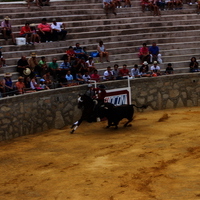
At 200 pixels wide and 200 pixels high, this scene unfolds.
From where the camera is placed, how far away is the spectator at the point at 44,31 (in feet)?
77.0

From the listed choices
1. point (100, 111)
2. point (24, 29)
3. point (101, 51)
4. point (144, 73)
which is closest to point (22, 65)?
point (24, 29)

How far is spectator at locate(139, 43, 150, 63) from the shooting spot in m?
23.9

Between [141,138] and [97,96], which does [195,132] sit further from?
[97,96]

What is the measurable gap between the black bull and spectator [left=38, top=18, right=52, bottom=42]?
6.31 metres

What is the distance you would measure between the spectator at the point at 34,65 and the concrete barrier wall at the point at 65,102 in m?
2.02

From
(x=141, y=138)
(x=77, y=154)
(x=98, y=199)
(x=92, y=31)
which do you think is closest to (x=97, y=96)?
(x=141, y=138)

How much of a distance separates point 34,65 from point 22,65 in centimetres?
57

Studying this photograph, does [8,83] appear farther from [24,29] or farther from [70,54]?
[24,29]

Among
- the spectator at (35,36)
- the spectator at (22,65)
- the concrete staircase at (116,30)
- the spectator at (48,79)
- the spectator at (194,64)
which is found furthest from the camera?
the concrete staircase at (116,30)

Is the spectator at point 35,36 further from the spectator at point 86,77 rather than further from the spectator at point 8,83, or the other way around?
the spectator at point 8,83

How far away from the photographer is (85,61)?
2262 cm

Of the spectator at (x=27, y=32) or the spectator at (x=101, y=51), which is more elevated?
the spectator at (x=27, y=32)

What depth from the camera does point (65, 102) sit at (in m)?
19.4

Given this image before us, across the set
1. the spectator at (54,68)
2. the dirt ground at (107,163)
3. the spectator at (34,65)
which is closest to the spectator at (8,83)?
the spectator at (34,65)
